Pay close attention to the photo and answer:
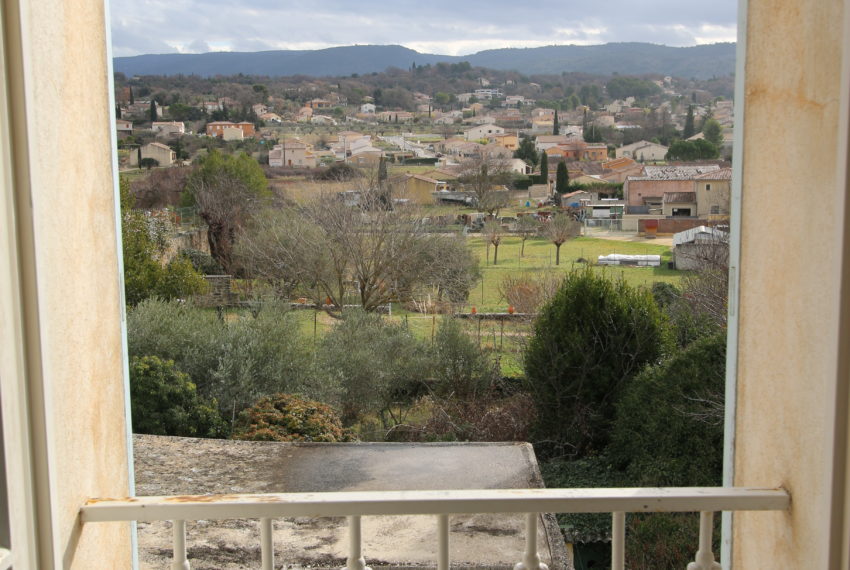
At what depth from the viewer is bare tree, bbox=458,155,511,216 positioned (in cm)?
1948

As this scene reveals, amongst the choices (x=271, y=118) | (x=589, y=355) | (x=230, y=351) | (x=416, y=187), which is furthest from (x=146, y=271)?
(x=271, y=118)

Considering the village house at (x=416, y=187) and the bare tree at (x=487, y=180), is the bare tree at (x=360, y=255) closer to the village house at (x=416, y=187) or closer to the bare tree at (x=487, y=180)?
the village house at (x=416, y=187)

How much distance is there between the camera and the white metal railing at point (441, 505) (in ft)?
3.41

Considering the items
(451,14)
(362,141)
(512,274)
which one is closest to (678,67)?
(451,14)

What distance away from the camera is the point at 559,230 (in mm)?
15898

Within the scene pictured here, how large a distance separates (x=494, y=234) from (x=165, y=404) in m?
10.1

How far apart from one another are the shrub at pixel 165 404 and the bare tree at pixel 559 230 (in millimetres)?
9775

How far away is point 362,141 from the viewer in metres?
22.5

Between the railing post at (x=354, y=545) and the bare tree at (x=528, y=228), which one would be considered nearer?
the railing post at (x=354, y=545)

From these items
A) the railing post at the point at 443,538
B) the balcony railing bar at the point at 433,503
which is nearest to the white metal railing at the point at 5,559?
the balcony railing bar at the point at 433,503

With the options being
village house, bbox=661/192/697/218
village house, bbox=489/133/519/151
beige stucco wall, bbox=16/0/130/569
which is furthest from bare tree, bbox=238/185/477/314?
beige stucco wall, bbox=16/0/130/569

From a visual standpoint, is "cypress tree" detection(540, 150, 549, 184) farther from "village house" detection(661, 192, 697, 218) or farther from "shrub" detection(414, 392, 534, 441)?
"shrub" detection(414, 392, 534, 441)

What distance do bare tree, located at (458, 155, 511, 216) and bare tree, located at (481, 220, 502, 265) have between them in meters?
1.98

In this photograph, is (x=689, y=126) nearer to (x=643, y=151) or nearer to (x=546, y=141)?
(x=643, y=151)
